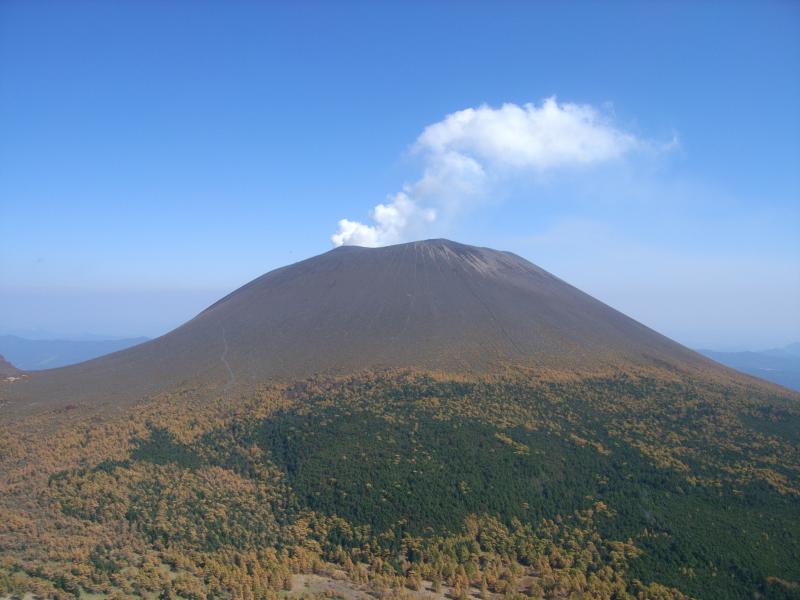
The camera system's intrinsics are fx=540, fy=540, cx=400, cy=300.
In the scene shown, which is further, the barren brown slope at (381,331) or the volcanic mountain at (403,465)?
the barren brown slope at (381,331)

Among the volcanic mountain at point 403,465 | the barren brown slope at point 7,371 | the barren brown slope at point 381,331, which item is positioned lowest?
the volcanic mountain at point 403,465

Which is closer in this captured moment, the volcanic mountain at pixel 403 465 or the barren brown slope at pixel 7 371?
the volcanic mountain at pixel 403 465

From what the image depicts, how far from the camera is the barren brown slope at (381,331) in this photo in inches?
2400

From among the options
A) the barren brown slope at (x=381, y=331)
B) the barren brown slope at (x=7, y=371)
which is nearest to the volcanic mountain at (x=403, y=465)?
the barren brown slope at (x=381, y=331)

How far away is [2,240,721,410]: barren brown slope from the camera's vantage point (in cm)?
6097

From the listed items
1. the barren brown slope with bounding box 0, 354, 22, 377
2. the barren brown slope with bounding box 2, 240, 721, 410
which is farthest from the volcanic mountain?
the barren brown slope with bounding box 0, 354, 22, 377

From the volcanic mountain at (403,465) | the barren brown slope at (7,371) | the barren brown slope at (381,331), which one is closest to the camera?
the volcanic mountain at (403,465)

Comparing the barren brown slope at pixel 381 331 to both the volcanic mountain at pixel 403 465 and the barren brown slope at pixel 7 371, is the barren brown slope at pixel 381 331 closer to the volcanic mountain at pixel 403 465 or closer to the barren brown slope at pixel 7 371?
the volcanic mountain at pixel 403 465

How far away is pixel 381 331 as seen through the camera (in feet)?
223

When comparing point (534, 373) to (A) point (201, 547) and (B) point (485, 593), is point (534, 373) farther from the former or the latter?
(A) point (201, 547)

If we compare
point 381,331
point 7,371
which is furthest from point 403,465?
point 7,371

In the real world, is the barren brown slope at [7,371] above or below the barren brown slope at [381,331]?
below

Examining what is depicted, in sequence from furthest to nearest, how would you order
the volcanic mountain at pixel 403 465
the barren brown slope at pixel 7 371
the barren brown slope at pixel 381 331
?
the barren brown slope at pixel 7 371 → the barren brown slope at pixel 381 331 → the volcanic mountain at pixel 403 465

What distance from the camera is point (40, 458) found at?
42.6 metres
